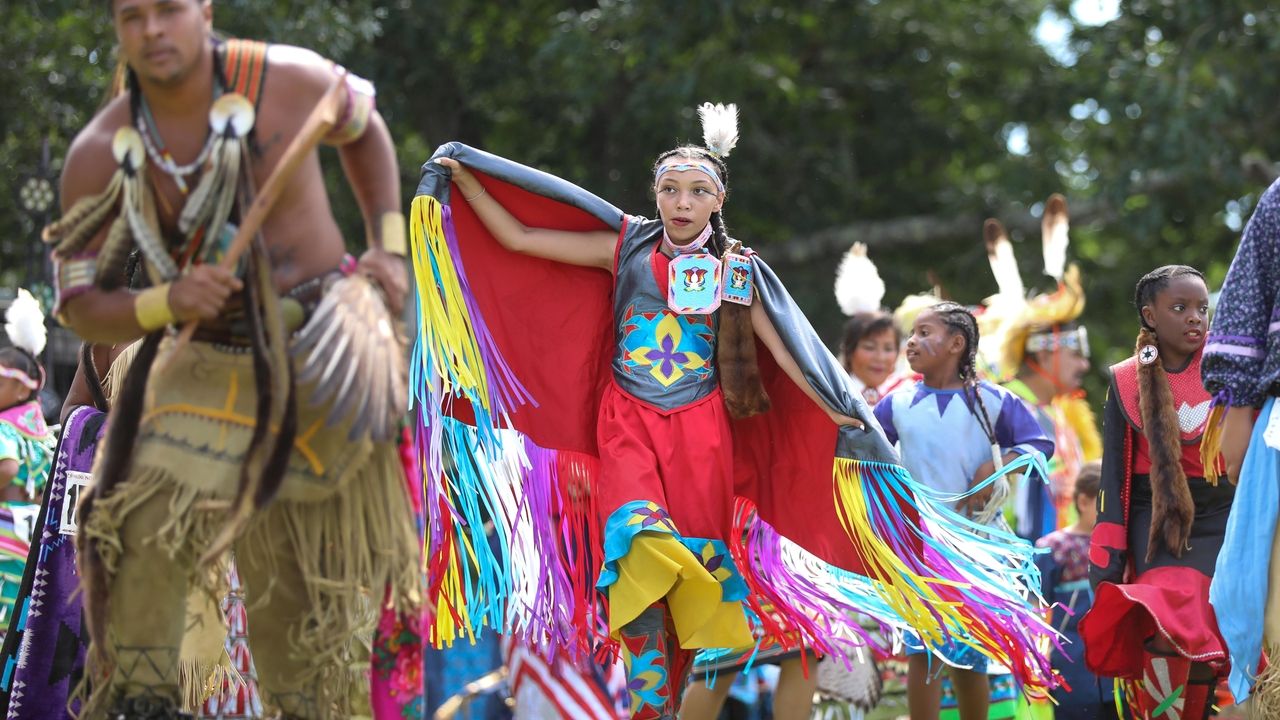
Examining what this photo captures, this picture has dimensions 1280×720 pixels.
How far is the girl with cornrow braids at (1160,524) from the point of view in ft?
17.4

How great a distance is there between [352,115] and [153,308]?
0.61m

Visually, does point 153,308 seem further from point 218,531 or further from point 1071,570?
point 1071,570

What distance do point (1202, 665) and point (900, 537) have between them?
41.9 inches

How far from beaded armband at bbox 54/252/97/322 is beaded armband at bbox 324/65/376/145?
587mm

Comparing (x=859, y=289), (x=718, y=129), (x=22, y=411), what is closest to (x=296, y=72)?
(x=718, y=129)

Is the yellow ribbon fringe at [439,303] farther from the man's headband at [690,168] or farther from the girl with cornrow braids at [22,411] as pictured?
the girl with cornrow braids at [22,411]

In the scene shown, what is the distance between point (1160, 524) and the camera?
5.39 meters

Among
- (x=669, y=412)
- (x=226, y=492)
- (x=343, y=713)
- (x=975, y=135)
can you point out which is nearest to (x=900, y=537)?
(x=669, y=412)

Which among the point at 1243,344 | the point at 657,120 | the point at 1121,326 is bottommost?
the point at 1243,344

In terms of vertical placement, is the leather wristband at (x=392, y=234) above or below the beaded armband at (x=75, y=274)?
above

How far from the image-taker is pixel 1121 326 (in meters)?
15.6

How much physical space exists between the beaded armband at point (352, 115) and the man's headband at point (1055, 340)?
221 inches

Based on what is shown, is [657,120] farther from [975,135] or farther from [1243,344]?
[1243,344]

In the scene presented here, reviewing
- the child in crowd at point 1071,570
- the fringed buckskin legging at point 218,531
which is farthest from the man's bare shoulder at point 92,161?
the child in crowd at point 1071,570
